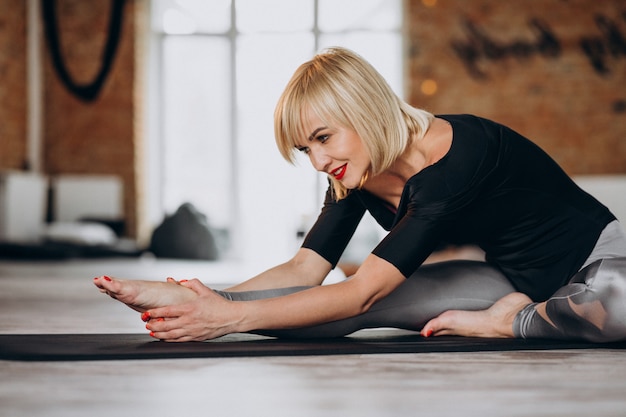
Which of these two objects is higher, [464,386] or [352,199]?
[352,199]

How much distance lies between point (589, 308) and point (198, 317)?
0.90 m

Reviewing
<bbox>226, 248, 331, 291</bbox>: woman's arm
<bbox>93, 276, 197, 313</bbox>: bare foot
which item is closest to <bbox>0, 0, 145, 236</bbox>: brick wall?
<bbox>226, 248, 331, 291</bbox>: woman's arm

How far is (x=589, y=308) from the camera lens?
5.38 feet

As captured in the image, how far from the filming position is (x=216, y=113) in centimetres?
740

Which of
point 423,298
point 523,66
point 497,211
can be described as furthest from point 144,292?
point 523,66

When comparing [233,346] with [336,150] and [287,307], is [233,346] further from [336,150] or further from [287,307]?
[336,150]

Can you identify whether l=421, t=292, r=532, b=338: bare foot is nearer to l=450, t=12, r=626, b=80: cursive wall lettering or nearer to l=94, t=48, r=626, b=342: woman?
l=94, t=48, r=626, b=342: woman

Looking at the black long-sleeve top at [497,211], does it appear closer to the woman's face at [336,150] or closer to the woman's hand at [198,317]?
the woman's face at [336,150]

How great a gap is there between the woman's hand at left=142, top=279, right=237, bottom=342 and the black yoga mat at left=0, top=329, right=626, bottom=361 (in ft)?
0.15

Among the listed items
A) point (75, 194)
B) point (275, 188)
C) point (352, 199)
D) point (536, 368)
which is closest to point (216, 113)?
point (275, 188)

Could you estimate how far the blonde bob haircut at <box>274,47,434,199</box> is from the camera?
158cm

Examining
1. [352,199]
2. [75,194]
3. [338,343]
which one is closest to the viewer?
[338,343]

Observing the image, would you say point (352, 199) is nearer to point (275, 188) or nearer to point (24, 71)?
point (275, 188)

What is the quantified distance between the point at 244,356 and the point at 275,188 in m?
5.76
